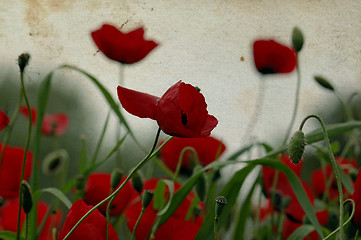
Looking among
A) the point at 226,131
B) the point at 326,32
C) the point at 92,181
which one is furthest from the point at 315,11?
the point at 92,181

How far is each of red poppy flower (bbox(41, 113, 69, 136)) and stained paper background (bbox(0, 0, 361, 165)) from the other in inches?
16.7

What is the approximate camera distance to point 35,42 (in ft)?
2.60

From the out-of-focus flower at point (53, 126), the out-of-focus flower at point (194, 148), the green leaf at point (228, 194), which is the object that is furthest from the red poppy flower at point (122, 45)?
the out-of-focus flower at point (53, 126)

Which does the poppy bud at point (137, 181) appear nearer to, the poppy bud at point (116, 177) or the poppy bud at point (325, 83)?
the poppy bud at point (116, 177)

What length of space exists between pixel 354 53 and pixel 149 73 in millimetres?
280

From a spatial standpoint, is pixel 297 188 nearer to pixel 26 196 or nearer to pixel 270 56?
pixel 26 196

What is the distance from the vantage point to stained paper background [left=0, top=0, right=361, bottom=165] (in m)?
0.78

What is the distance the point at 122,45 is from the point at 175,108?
1.14ft

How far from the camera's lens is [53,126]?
124 centimetres

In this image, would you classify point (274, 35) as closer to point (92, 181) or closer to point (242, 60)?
point (242, 60)

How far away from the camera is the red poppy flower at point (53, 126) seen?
1252mm

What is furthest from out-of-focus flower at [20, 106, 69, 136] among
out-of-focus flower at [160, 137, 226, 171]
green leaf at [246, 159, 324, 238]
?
green leaf at [246, 159, 324, 238]

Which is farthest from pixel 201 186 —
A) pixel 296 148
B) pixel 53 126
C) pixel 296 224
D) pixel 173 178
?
pixel 53 126

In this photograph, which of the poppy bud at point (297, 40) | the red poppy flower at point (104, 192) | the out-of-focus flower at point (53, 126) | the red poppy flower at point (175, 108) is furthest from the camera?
the out-of-focus flower at point (53, 126)
